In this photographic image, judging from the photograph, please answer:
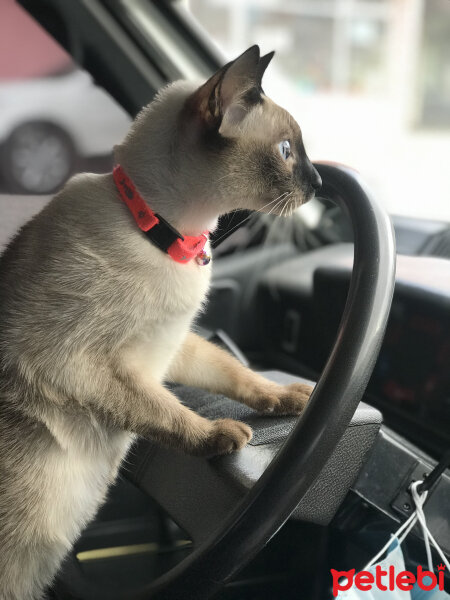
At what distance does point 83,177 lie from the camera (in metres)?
1.01

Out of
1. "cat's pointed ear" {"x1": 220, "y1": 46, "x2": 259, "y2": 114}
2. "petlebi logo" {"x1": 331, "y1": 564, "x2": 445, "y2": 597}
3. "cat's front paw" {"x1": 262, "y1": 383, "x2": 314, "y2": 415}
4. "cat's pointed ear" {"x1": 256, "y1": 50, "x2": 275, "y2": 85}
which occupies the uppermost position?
"cat's pointed ear" {"x1": 256, "y1": 50, "x2": 275, "y2": 85}

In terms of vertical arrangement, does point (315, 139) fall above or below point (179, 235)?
above

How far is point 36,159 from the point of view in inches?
59.2

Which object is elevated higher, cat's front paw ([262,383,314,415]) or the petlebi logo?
cat's front paw ([262,383,314,415])

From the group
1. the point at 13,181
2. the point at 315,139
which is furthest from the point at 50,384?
the point at 315,139

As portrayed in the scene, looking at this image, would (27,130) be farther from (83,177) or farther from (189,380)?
(189,380)

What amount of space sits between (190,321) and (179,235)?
0.46 feet

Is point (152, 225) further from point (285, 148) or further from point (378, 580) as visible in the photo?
point (378, 580)

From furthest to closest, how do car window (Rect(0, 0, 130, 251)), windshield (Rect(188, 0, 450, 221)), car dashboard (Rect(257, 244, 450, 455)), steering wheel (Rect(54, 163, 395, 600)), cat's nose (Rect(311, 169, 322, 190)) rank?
windshield (Rect(188, 0, 450, 221))
car window (Rect(0, 0, 130, 251))
car dashboard (Rect(257, 244, 450, 455))
cat's nose (Rect(311, 169, 322, 190))
steering wheel (Rect(54, 163, 395, 600))

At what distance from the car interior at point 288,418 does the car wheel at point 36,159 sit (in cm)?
17

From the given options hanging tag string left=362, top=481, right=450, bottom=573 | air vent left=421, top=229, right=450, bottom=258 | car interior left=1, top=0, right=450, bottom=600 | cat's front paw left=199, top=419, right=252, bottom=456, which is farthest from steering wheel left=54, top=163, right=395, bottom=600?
air vent left=421, top=229, right=450, bottom=258

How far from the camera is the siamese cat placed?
0.88 metres

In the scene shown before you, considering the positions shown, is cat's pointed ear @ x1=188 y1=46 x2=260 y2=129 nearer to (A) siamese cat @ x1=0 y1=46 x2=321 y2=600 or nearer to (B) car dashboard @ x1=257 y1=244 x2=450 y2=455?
(A) siamese cat @ x1=0 y1=46 x2=321 y2=600

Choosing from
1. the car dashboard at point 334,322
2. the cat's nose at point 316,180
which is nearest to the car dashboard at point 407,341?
the car dashboard at point 334,322
